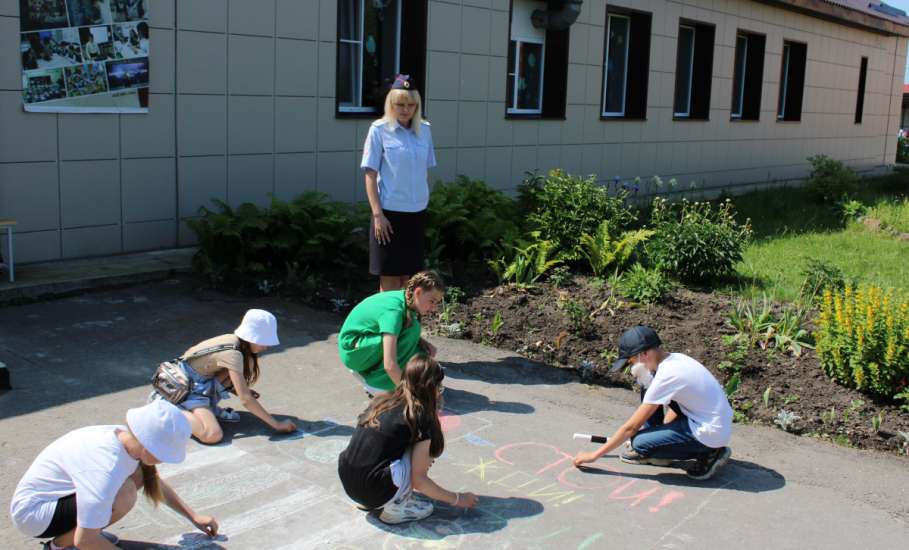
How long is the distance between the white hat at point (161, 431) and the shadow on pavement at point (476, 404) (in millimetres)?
2613

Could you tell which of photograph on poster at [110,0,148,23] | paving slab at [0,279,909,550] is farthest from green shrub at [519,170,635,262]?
photograph on poster at [110,0,148,23]

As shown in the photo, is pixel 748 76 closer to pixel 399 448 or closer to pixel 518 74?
pixel 518 74

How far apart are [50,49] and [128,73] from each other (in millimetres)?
735

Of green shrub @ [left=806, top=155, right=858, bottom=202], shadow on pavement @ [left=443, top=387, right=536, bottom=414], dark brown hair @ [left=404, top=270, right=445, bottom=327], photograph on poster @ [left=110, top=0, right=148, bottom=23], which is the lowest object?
shadow on pavement @ [left=443, top=387, right=536, bottom=414]

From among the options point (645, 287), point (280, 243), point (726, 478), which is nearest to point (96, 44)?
Answer: point (280, 243)

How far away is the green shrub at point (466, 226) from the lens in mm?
8906

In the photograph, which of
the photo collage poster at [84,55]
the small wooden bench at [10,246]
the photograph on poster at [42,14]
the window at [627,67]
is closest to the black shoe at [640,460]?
the small wooden bench at [10,246]

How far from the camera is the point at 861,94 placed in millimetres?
24094

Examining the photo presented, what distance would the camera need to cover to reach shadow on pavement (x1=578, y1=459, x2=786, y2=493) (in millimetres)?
4914

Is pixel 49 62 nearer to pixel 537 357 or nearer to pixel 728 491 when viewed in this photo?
pixel 537 357

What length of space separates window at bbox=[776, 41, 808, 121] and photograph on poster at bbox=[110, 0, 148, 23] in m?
15.9

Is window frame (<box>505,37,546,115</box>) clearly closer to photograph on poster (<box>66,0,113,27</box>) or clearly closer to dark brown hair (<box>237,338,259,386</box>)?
photograph on poster (<box>66,0,113,27</box>)

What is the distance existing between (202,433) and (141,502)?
2.40ft

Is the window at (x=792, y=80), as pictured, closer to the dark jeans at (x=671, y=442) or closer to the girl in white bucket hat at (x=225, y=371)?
the dark jeans at (x=671, y=442)
